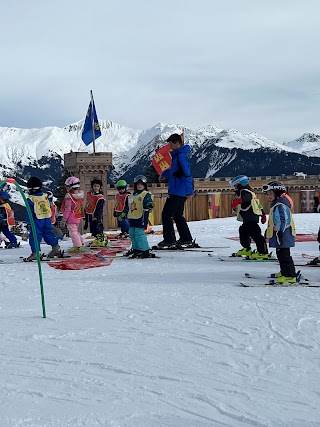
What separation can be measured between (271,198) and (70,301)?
281cm

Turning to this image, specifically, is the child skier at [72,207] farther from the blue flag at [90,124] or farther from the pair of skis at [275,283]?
the blue flag at [90,124]

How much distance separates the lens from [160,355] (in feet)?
11.8

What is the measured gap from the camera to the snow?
2717mm

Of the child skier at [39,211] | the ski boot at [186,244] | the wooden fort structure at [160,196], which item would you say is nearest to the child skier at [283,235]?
the ski boot at [186,244]

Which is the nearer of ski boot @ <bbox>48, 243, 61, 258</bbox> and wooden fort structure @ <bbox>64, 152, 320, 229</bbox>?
ski boot @ <bbox>48, 243, 61, 258</bbox>

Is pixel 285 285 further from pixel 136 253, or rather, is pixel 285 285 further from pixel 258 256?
pixel 136 253

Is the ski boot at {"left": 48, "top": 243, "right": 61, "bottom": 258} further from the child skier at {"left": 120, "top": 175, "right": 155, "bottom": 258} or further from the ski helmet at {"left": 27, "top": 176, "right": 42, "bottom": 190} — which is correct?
the child skier at {"left": 120, "top": 175, "right": 155, "bottom": 258}

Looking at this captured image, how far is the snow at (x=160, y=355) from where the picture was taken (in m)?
2.72

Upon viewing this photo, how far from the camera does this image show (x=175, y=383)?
309 centimetres

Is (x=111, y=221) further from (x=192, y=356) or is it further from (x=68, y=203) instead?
(x=192, y=356)

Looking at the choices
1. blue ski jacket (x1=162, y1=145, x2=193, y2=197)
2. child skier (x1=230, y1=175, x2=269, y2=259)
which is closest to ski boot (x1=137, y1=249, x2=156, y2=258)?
blue ski jacket (x1=162, y1=145, x2=193, y2=197)

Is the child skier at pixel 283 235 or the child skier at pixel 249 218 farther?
the child skier at pixel 249 218

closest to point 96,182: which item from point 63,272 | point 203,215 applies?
point 63,272

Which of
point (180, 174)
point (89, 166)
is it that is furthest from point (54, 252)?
point (89, 166)
